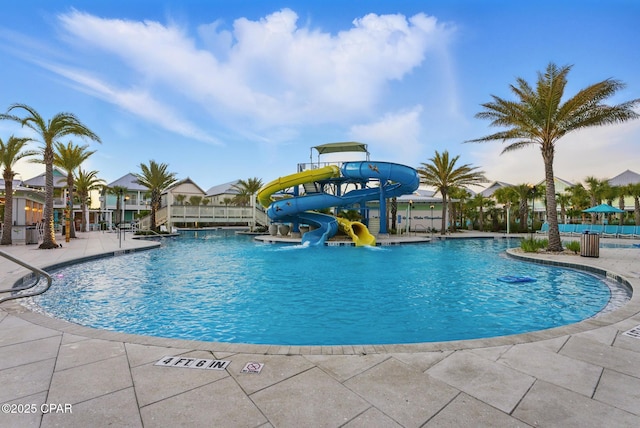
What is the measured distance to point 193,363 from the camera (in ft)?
10.7

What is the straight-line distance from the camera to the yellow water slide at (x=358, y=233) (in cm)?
1922

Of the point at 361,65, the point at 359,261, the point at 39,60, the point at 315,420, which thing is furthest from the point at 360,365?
the point at 39,60

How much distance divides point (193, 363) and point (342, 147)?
78.8 ft

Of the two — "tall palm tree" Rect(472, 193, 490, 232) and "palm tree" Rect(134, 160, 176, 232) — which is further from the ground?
"palm tree" Rect(134, 160, 176, 232)

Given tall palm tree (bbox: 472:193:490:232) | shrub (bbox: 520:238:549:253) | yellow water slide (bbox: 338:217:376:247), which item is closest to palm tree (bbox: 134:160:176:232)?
yellow water slide (bbox: 338:217:376:247)

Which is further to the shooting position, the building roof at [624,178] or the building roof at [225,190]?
the building roof at [225,190]

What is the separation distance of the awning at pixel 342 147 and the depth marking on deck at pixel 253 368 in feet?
76.8

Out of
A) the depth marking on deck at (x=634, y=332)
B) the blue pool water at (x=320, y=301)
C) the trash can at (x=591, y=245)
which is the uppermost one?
the trash can at (x=591, y=245)

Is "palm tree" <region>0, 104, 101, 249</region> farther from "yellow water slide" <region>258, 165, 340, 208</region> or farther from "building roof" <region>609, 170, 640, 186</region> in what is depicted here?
"building roof" <region>609, 170, 640, 186</region>

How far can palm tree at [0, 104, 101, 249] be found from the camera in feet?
50.5

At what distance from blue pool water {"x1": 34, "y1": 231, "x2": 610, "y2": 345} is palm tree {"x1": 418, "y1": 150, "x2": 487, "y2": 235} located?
1727cm

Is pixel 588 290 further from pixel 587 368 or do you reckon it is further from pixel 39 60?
pixel 39 60

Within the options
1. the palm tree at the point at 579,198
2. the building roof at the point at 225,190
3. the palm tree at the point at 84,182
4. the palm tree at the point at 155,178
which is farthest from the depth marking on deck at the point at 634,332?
the building roof at the point at 225,190

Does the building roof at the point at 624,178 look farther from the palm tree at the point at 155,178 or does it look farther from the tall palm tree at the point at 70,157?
the tall palm tree at the point at 70,157
